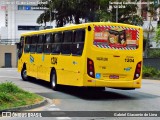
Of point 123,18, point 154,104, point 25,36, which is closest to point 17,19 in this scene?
point 123,18

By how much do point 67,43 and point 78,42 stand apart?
1.43 metres

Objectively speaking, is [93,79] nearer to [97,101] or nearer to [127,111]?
[97,101]

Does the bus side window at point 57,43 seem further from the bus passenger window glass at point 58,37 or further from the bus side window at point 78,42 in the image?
the bus side window at point 78,42

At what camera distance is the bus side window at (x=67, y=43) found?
19155 mm

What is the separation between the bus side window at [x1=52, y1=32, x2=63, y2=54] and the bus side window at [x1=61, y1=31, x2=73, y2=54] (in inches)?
22.6

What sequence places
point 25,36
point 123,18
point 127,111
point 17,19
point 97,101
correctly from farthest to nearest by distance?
1. point 17,19
2. point 123,18
3. point 25,36
4. point 97,101
5. point 127,111

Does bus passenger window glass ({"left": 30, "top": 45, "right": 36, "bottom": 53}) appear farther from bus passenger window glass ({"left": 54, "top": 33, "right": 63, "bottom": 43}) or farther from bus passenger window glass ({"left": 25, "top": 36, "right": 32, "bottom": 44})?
bus passenger window glass ({"left": 54, "top": 33, "right": 63, "bottom": 43})

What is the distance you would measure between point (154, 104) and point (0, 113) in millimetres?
5863

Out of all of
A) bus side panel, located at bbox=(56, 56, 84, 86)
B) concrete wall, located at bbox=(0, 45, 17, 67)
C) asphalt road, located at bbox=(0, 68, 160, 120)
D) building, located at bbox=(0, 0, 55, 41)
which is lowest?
concrete wall, located at bbox=(0, 45, 17, 67)

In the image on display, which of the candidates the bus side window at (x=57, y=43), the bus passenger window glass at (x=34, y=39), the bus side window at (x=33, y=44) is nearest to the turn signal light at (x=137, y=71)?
the bus side window at (x=57, y=43)

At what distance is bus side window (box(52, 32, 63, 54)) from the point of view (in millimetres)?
20625

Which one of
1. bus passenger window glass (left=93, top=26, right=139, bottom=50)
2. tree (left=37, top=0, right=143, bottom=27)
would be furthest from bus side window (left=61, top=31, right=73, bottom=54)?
tree (left=37, top=0, right=143, bottom=27)

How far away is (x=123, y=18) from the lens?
4794 cm

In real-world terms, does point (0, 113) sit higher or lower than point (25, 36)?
lower
